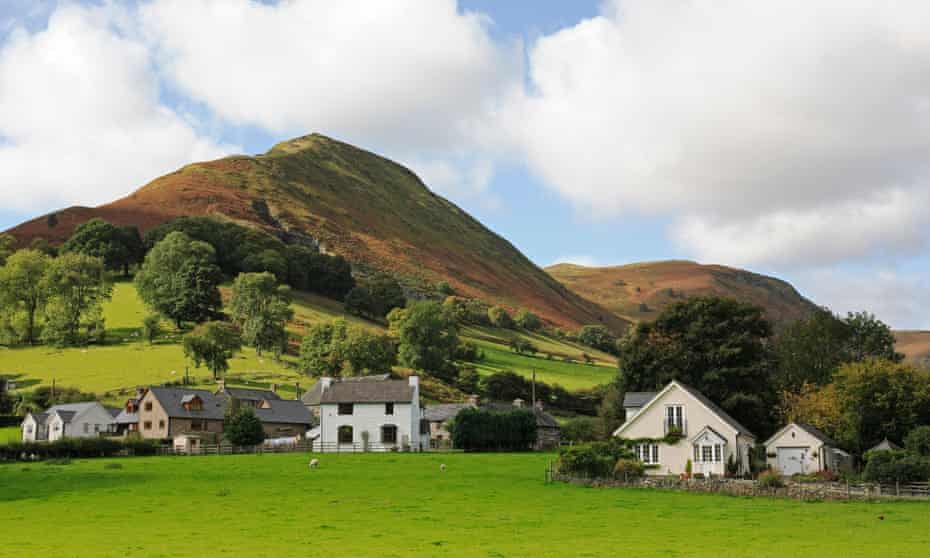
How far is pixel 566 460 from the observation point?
50.8 meters

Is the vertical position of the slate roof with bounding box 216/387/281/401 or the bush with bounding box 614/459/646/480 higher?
the slate roof with bounding box 216/387/281/401

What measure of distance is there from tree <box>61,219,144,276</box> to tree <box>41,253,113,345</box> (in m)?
25.8

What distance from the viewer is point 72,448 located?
2635 inches

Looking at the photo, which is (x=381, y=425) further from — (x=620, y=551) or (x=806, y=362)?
(x=620, y=551)

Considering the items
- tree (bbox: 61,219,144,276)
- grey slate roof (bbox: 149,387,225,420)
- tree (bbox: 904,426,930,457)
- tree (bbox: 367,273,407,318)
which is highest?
tree (bbox: 61,219,144,276)

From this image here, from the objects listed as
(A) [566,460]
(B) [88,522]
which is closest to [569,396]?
(A) [566,460]

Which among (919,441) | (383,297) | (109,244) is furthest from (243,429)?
(383,297)

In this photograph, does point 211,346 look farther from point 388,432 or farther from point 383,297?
point 383,297

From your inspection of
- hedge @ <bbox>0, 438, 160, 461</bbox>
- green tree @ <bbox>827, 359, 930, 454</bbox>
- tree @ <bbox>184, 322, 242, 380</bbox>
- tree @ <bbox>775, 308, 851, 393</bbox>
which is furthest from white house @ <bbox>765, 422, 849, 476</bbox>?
tree @ <bbox>184, 322, 242, 380</bbox>

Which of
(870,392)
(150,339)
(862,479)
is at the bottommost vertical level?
(862,479)

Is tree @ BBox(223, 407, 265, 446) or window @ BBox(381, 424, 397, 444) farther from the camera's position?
window @ BBox(381, 424, 397, 444)

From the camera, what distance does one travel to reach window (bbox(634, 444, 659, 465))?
61.3 meters

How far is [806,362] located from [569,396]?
51.0 meters

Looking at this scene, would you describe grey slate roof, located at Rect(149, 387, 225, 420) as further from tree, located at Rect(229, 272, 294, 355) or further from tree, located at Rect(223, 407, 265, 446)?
tree, located at Rect(229, 272, 294, 355)
